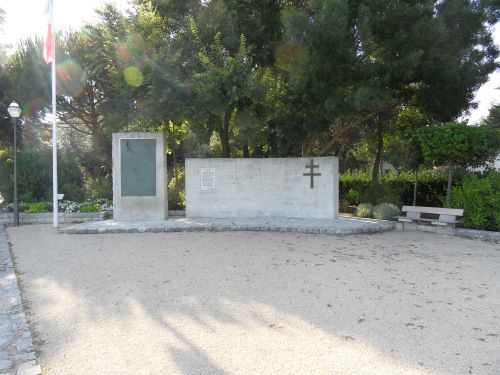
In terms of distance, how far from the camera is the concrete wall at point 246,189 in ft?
40.7

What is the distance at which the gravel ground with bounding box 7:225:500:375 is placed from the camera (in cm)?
338

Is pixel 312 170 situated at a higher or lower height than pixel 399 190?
higher

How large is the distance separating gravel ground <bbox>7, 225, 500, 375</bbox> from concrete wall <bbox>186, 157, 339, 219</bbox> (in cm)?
417

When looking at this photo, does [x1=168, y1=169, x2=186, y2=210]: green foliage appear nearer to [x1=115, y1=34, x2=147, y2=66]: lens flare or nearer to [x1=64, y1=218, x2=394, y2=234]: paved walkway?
[x1=64, y1=218, x2=394, y2=234]: paved walkway

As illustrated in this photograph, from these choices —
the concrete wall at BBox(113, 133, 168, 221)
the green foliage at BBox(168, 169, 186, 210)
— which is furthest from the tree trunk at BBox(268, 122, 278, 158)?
the concrete wall at BBox(113, 133, 168, 221)

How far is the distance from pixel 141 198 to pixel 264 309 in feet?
26.8

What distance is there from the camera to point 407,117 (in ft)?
49.7

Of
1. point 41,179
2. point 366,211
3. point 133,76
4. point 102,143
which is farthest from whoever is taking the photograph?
point 102,143

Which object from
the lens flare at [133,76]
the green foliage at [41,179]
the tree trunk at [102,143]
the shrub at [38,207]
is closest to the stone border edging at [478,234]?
the lens flare at [133,76]

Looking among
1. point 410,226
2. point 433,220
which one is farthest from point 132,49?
point 433,220

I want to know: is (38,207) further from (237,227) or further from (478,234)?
(478,234)

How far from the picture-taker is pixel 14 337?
3832mm

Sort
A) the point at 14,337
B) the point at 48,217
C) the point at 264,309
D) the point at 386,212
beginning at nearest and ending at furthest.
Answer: the point at 14,337, the point at 264,309, the point at 386,212, the point at 48,217

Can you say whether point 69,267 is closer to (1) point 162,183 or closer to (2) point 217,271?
(2) point 217,271
